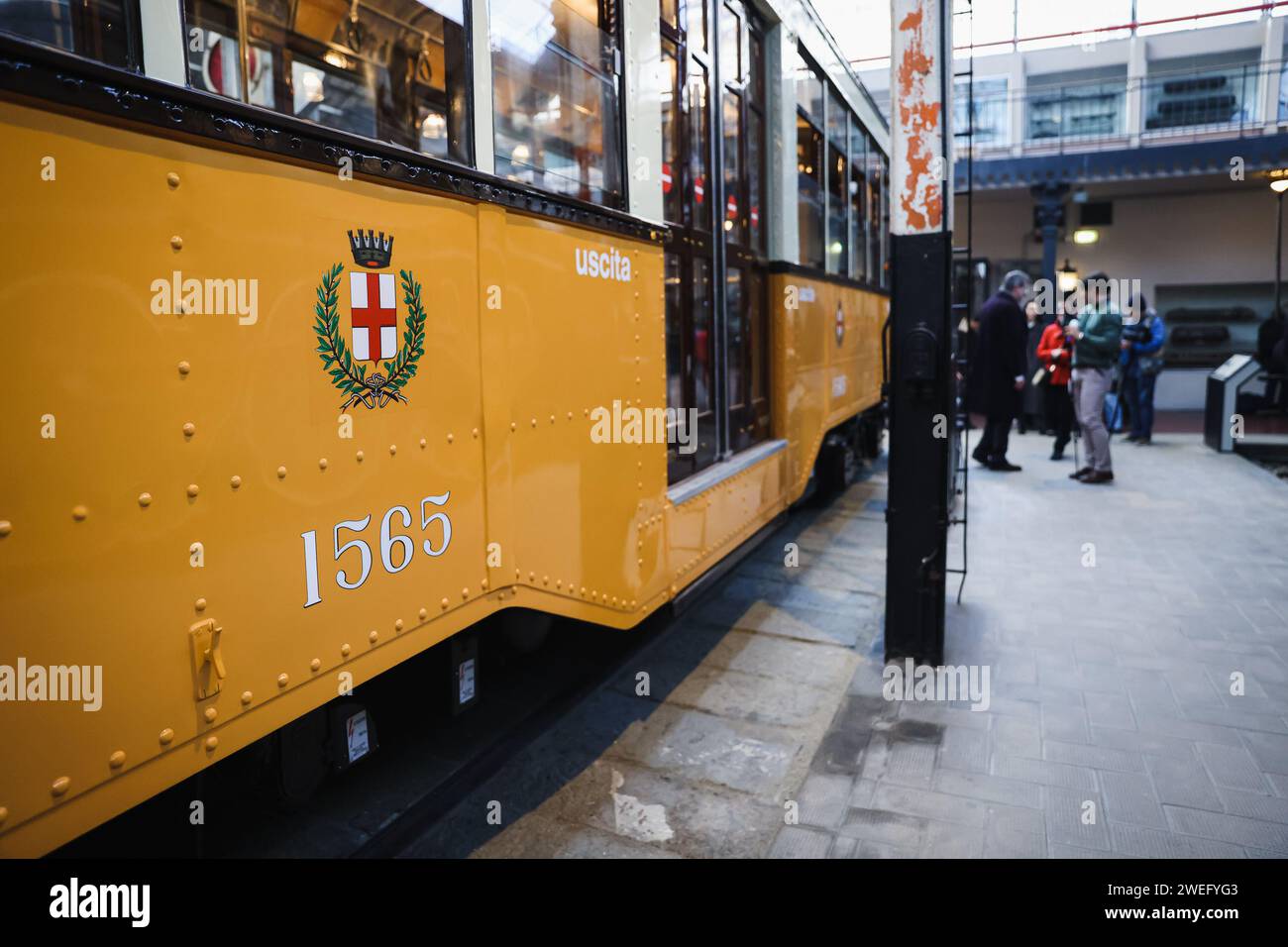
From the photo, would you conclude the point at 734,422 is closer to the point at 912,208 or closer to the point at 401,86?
the point at 912,208

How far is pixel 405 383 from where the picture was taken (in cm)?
228

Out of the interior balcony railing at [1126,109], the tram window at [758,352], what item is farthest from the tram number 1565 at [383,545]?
the interior balcony railing at [1126,109]

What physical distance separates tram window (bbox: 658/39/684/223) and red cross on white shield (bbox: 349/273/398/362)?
200 cm

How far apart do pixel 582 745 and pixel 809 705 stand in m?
1.01

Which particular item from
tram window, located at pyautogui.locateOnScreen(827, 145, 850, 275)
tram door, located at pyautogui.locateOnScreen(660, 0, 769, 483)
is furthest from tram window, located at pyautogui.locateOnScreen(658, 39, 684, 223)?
tram window, located at pyautogui.locateOnScreen(827, 145, 850, 275)

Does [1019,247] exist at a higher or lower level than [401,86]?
higher

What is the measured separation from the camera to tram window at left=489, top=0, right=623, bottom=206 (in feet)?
9.16

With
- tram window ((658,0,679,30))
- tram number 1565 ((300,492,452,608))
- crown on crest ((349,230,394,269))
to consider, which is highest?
tram window ((658,0,679,30))

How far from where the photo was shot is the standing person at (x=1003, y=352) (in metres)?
8.88

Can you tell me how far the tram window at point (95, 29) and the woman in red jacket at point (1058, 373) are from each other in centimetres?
974

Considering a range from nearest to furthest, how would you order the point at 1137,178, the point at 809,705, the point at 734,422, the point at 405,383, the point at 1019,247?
the point at 405,383 → the point at 809,705 → the point at 734,422 → the point at 1137,178 → the point at 1019,247

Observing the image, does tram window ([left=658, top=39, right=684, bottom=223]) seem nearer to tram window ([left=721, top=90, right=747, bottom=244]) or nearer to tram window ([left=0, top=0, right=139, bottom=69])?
tram window ([left=721, top=90, right=747, bottom=244])

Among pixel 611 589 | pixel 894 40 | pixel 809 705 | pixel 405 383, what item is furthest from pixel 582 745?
pixel 894 40

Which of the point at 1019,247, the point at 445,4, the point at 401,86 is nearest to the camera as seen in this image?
the point at 445,4
